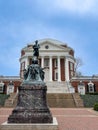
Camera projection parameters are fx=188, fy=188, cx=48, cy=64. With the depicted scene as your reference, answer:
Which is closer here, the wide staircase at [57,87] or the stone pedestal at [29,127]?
the stone pedestal at [29,127]

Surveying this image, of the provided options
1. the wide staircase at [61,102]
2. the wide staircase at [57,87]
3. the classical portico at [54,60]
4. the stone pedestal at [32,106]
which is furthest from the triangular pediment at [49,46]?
the stone pedestal at [32,106]

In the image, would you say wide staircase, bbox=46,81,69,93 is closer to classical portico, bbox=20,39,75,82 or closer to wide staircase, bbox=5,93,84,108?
classical portico, bbox=20,39,75,82

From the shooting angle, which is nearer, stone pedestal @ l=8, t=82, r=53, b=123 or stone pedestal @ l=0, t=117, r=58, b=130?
stone pedestal @ l=0, t=117, r=58, b=130

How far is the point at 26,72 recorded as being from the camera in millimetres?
9102

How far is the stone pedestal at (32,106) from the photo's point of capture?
25.8 ft

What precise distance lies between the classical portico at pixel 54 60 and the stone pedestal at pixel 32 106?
32215 millimetres

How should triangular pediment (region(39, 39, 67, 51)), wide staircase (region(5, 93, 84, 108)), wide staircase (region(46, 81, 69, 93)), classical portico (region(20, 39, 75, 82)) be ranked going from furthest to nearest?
triangular pediment (region(39, 39, 67, 51)), classical portico (region(20, 39, 75, 82)), wide staircase (region(46, 81, 69, 93)), wide staircase (region(5, 93, 84, 108))

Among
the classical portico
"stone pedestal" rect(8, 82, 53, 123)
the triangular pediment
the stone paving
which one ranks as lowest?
the stone paving

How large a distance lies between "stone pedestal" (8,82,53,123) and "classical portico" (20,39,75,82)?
32215mm

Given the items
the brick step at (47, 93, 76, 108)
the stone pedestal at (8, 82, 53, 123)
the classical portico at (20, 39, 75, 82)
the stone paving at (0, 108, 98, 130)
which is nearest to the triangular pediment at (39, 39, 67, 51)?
the classical portico at (20, 39, 75, 82)

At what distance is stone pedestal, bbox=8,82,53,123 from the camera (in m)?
7.86

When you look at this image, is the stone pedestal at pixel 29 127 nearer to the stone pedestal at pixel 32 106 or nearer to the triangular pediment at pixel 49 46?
the stone pedestal at pixel 32 106

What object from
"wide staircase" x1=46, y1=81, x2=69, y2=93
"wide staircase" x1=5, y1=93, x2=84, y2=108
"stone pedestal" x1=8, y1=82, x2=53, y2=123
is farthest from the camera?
"wide staircase" x1=46, y1=81, x2=69, y2=93

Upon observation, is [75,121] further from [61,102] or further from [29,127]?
[61,102]
